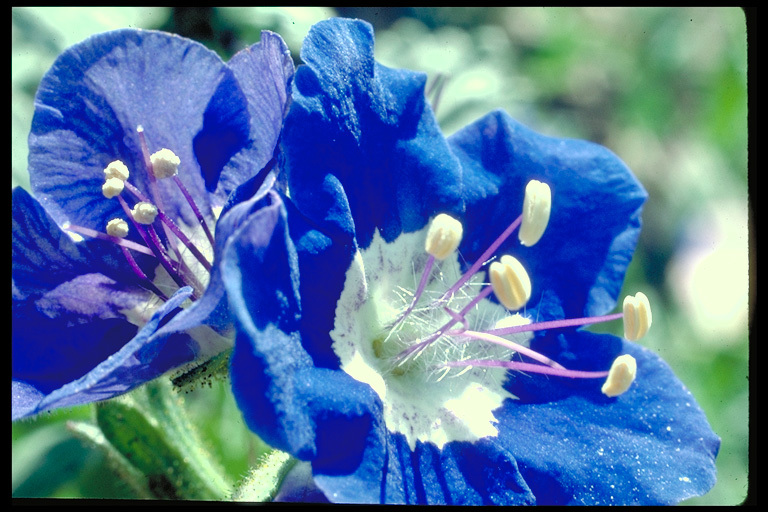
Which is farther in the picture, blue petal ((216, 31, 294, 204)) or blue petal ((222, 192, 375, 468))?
blue petal ((216, 31, 294, 204))

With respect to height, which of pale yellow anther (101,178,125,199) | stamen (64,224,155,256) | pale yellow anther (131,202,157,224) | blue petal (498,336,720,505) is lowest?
blue petal (498,336,720,505)

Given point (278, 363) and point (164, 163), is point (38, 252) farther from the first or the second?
point (278, 363)

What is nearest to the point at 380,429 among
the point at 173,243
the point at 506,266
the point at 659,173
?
the point at 506,266

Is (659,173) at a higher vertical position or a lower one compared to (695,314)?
higher

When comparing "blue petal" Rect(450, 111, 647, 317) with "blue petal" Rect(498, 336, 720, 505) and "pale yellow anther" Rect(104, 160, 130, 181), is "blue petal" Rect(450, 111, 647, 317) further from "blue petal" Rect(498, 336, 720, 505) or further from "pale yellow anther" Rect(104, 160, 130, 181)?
"pale yellow anther" Rect(104, 160, 130, 181)

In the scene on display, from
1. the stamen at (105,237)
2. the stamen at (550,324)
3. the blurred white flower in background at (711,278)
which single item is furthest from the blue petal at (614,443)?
→ the blurred white flower in background at (711,278)

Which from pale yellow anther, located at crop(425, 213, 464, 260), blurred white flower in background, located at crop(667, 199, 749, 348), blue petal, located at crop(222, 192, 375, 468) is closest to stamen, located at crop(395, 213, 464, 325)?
pale yellow anther, located at crop(425, 213, 464, 260)

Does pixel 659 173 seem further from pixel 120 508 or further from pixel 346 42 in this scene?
pixel 120 508
